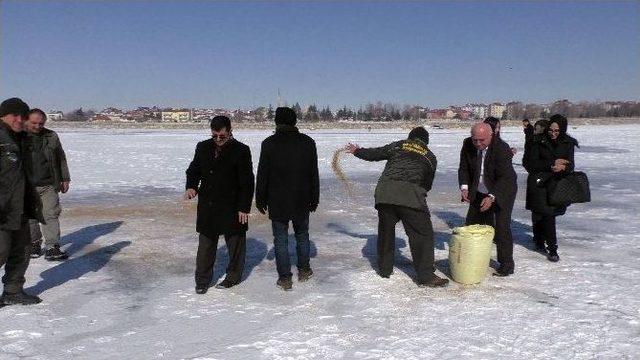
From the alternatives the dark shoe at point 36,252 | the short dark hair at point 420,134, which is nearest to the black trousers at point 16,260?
the dark shoe at point 36,252

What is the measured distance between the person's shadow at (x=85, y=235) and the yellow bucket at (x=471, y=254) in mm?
4771

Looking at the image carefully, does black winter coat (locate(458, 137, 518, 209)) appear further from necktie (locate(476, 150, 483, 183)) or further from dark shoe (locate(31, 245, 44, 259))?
dark shoe (locate(31, 245, 44, 259))

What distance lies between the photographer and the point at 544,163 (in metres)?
6.28

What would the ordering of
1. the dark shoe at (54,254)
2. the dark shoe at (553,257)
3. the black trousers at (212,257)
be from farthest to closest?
the dark shoe at (54,254) < the dark shoe at (553,257) < the black trousers at (212,257)

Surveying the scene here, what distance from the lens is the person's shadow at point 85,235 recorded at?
717 cm

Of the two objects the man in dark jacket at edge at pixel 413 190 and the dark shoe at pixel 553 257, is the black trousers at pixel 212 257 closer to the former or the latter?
the man in dark jacket at edge at pixel 413 190

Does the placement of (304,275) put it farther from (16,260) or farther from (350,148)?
(16,260)

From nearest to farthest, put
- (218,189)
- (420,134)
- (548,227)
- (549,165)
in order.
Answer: (218,189) < (420,134) < (549,165) < (548,227)

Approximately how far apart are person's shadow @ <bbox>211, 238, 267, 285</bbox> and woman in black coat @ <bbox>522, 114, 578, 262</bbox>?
3.40 metres

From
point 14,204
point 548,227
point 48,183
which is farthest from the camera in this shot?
point 48,183

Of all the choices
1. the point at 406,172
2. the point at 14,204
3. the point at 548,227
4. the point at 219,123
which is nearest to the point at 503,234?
the point at 548,227

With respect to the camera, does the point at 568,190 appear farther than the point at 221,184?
Yes

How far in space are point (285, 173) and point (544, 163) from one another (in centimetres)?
315

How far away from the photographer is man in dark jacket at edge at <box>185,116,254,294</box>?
512 cm
